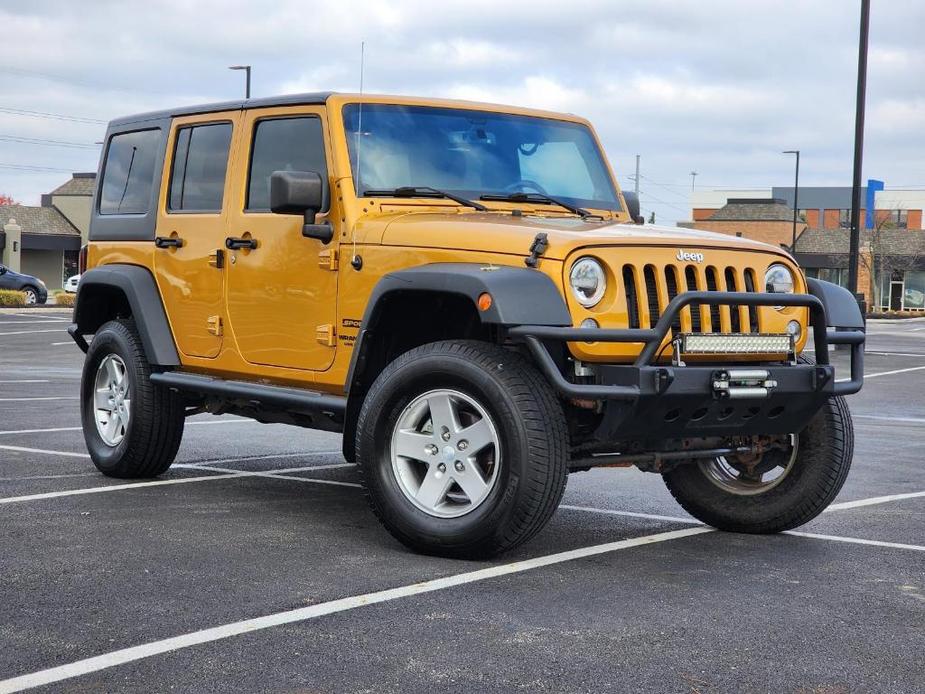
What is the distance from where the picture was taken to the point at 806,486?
6633 mm

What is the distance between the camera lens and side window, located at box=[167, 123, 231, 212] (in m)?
7.81

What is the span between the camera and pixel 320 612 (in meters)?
4.96

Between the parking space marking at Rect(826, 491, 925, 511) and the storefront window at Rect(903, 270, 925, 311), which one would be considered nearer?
the parking space marking at Rect(826, 491, 925, 511)

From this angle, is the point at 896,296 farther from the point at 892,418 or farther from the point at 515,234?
the point at 515,234

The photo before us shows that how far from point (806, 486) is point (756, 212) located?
93.3 metres

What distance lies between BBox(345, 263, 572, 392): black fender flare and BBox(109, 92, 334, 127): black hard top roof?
1.68 meters

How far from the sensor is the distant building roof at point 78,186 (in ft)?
271

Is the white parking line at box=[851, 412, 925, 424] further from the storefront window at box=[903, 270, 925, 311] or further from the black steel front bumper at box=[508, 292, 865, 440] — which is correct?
the storefront window at box=[903, 270, 925, 311]

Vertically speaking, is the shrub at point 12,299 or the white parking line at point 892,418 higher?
the shrub at point 12,299

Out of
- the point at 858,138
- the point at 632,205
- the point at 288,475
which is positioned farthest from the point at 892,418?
the point at 858,138

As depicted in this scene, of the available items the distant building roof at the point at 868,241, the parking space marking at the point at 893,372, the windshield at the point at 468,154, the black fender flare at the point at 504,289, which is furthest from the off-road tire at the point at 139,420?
the distant building roof at the point at 868,241

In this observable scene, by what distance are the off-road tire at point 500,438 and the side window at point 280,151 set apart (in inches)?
61.6

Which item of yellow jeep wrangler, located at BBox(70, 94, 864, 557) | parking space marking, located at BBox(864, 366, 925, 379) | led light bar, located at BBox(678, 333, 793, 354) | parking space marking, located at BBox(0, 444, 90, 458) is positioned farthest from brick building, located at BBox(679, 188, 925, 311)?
led light bar, located at BBox(678, 333, 793, 354)

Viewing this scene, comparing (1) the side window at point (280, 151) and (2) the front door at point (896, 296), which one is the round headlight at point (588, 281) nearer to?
(1) the side window at point (280, 151)
